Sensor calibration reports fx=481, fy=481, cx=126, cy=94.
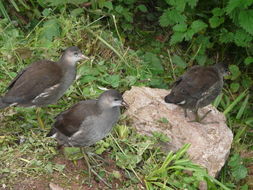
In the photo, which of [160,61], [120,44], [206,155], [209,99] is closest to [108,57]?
[120,44]

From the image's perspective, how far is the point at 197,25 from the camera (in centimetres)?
756

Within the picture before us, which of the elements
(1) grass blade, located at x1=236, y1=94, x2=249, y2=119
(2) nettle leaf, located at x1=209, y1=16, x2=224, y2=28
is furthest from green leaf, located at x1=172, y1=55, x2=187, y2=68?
(1) grass blade, located at x1=236, y1=94, x2=249, y2=119

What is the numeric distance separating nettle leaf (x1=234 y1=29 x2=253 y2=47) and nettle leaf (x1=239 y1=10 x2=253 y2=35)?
37 cm

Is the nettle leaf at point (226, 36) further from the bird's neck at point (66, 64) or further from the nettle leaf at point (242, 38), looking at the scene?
the bird's neck at point (66, 64)

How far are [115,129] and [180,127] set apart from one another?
903 millimetres

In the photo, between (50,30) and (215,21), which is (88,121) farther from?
(215,21)

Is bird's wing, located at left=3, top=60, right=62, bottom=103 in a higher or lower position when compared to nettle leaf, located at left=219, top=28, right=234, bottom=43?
higher

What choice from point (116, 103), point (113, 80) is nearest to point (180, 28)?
point (113, 80)

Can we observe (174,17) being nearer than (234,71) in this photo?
Yes

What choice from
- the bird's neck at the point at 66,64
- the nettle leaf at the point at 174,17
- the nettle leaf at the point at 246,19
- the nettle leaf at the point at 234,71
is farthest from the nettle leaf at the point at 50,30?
the nettle leaf at the point at 234,71

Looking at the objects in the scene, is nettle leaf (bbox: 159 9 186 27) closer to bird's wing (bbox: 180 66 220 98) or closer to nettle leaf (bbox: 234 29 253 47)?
nettle leaf (bbox: 234 29 253 47)

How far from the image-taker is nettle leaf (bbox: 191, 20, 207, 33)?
755cm

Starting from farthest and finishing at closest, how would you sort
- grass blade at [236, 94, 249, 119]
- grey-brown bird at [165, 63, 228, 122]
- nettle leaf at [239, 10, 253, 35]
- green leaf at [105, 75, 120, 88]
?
grass blade at [236, 94, 249, 119] < nettle leaf at [239, 10, 253, 35] < green leaf at [105, 75, 120, 88] < grey-brown bird at [165, 63, 228, 122]

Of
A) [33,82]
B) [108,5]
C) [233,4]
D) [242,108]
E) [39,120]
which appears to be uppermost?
[33,82]
